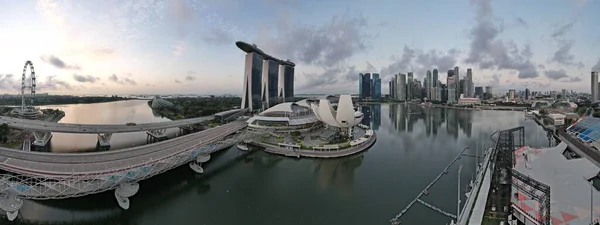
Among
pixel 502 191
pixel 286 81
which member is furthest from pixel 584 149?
pixel 286 81

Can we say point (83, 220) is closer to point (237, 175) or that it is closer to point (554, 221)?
point (237, 175)

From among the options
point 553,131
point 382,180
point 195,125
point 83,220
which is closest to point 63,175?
point 83,220

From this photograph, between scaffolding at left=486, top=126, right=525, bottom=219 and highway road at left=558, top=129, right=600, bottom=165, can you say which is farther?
highway road at left=558, top=129, right=600, bottom=165

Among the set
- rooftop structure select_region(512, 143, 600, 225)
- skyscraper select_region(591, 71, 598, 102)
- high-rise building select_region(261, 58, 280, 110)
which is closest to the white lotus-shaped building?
rooftop structure select_region(512, 143, 600, 225)

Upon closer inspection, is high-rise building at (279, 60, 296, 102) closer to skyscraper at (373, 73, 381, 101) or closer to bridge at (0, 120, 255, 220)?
bridge at (0, 120, 255, 220)

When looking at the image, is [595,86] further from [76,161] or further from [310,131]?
[76,161]

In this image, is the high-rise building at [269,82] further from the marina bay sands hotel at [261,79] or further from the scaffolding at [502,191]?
the scaffolding at [502,191]

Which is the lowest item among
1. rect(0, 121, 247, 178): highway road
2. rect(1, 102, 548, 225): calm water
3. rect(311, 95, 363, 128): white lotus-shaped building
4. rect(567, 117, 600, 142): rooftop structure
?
rect(1, 102, 548, 225): calm water
